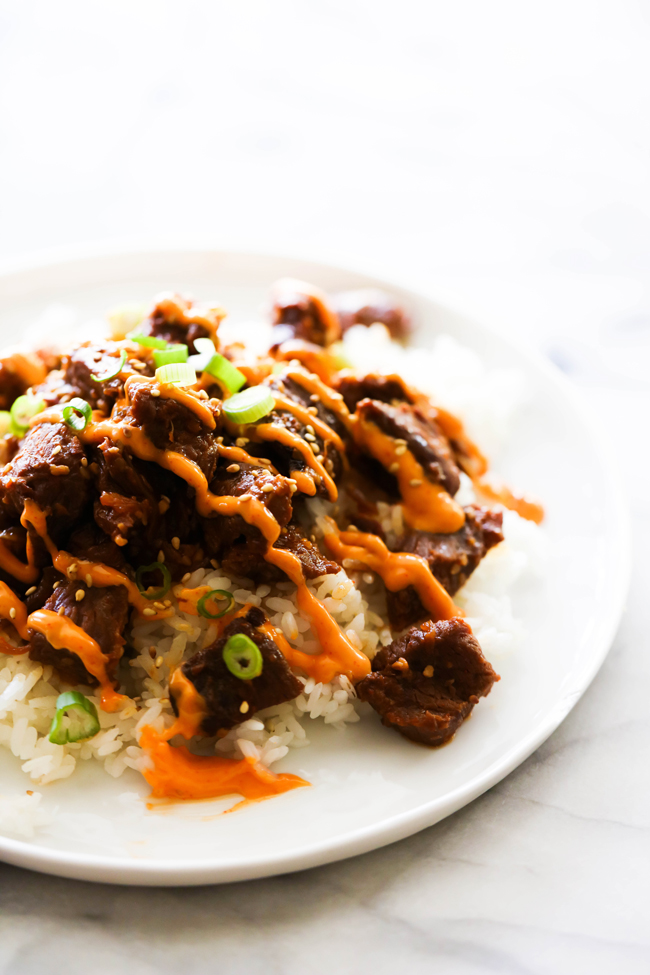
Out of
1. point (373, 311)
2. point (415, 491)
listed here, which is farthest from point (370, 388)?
point (373, 311)

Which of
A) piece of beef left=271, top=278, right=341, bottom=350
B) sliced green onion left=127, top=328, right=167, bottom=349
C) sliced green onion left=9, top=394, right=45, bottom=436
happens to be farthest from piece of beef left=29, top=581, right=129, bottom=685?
piece of beef left=271, top=278, right=341, bottom=350

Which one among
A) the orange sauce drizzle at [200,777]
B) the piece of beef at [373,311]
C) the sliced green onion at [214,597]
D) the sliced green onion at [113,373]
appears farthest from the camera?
the piece of beef at [373,311]

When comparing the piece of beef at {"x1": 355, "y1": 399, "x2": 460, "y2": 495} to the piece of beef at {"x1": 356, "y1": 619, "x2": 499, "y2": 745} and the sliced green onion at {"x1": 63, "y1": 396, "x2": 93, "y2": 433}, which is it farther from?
the sliced green onion at {"x1": 63, "y1": 396, "x2": 93, "y2": 433}

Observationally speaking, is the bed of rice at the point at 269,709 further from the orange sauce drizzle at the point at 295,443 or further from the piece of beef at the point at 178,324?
the piece of beef at the point at 178,324

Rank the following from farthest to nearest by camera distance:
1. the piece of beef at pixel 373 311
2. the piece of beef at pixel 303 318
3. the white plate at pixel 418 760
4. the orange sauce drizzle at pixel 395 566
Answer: the piece of beef at pixel 373 311, the piece of beef at pixel 303 318, the orange sauce drizzle at pixel 395 566, the white plate at pixel 418 760

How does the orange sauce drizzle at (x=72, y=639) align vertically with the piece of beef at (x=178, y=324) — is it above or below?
below

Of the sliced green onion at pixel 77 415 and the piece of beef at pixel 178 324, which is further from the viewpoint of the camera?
the piece of beef at pixel 178 324

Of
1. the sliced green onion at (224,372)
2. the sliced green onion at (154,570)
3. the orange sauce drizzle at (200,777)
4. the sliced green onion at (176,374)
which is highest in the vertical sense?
the sliced green onion at (176,374)

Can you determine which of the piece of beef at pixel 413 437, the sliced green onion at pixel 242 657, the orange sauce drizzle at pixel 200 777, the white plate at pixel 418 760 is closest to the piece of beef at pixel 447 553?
the piece of beef at pixel 413 437
